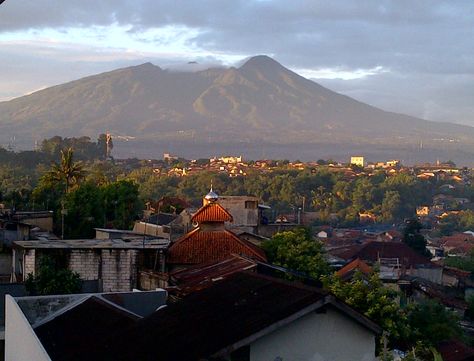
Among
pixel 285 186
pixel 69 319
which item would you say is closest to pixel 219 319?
pixel 69 319

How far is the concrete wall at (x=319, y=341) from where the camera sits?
7645 mm

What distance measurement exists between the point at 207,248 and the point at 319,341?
1123 cm

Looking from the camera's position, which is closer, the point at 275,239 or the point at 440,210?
the point at 275,239

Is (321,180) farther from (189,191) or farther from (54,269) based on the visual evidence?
(54,269)

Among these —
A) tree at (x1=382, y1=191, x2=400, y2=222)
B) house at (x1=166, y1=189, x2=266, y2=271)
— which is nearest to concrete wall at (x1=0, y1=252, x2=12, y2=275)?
house at (x1=166, y1=189, x2=266, y2=271)

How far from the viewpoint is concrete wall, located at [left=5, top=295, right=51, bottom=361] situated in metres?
8.99

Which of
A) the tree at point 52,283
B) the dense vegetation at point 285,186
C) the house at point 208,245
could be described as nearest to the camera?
the tree at point 52,283

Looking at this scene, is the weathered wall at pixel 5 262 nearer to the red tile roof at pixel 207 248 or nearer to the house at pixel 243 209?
the red tile roof at pixel 207 248

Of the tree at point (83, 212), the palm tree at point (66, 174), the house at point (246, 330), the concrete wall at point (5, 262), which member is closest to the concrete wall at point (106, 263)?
the concrete wall at point (5, 262)

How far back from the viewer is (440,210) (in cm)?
7819

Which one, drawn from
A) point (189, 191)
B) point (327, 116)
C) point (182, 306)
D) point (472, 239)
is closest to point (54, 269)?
point (182, 306)

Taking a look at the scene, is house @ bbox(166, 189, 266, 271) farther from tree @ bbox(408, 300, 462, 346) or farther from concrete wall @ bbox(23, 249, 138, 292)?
tree @ bbox(408, 300, 462, 346)

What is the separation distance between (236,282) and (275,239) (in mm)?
11278

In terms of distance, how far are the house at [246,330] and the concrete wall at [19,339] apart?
1.2 inches
